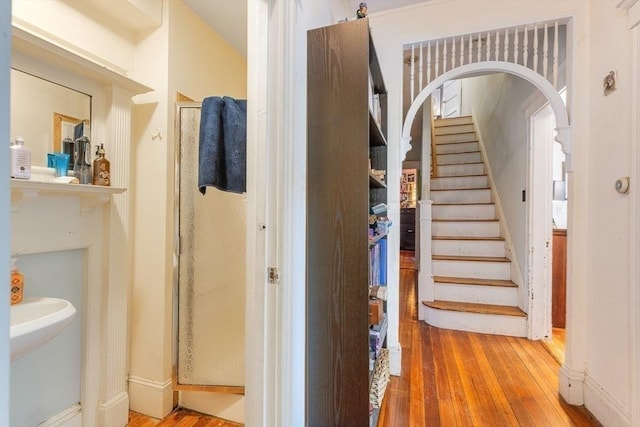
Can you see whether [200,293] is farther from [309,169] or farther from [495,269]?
[495,269]

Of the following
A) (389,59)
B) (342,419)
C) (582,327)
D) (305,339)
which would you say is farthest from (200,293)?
(582,327)

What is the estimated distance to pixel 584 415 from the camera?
1.63m

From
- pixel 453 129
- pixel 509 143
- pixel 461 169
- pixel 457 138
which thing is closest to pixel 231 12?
pixel 509 143

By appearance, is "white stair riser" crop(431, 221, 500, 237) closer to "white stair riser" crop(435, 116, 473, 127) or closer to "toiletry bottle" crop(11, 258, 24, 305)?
"white stair riser" crop(435, 116, 473, 127)

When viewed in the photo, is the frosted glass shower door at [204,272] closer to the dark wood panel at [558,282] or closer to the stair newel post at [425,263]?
the stair newel post at [425,263]

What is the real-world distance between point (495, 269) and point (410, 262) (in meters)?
3.15

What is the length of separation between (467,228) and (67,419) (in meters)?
3.78

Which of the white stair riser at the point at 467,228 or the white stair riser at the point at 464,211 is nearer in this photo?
the white stair riser at the point at 467,228

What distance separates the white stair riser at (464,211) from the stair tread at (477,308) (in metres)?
1.25

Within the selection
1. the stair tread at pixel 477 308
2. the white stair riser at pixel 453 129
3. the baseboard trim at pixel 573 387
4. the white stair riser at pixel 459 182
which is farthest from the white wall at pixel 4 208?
the white stair riser at pixel 453 129

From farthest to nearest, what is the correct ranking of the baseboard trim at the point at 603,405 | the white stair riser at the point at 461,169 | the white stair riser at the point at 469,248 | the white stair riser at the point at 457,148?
the white stair riser at the point at 457,148 < the white stair riser at the point at 461,169 < the white stair riser at the point at 469,248 < the baseboard trim at the point at 603,405

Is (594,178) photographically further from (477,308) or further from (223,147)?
(223,147)

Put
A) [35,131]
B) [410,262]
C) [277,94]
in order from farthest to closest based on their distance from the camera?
[410,262], [35,131], [277,94]

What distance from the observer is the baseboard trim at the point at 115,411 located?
1.54 metres
